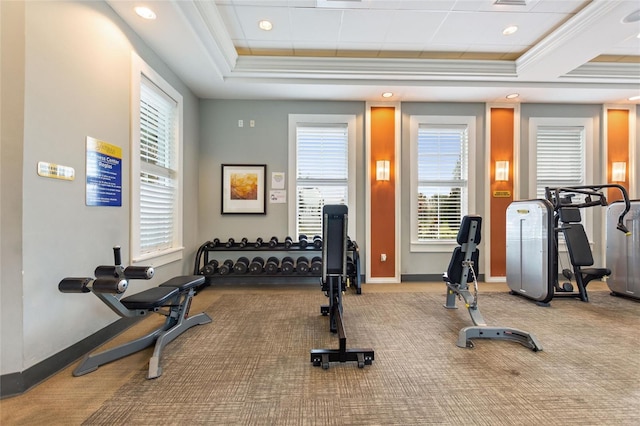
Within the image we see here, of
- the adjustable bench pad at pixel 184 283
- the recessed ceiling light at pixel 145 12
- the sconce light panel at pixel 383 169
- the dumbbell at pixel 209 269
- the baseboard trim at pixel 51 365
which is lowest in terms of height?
the baseboard trim at pixel 51 365

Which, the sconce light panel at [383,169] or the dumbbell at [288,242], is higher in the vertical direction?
the sconce light panel at [383,169]

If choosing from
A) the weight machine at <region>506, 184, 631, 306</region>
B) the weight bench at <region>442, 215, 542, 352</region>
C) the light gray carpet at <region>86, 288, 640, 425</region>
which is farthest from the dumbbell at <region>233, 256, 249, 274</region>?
the weight machine at <region>506, 184, 631, 306</region>

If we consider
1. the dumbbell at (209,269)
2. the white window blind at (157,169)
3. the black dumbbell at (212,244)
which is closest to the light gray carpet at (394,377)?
the dumbbell at (209,269)

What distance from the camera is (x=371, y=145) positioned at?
4539 millimetres

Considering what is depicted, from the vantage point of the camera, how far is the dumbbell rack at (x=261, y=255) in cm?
404

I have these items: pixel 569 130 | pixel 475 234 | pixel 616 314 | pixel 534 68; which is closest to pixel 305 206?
pixel 475 234

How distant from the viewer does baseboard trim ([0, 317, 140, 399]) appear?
1.69 meters

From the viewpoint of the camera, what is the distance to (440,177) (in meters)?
4.67

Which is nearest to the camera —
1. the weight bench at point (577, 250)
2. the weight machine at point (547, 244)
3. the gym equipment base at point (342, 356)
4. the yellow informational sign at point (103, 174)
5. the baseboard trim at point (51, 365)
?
the baseboard trim at point (51, 365)

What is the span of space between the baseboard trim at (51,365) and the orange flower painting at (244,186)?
2418 millimetres

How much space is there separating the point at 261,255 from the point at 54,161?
9.63 feet

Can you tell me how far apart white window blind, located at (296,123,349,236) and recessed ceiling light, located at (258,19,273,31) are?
1594 millimetres

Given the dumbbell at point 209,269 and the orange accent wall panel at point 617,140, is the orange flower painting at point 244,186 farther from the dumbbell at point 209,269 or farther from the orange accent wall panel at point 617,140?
the orange accent wall panel at point 617,140

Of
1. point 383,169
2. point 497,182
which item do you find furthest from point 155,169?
point 497,182
